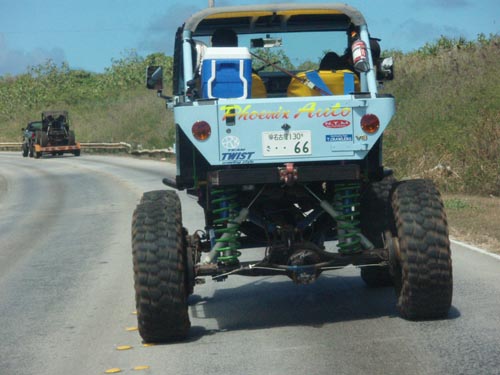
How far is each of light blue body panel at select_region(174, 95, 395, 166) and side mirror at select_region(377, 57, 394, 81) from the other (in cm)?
120

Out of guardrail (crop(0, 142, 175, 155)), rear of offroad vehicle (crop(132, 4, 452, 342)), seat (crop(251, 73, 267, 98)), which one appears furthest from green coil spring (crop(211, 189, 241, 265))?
guardrail (crop(0, 142, 175, 155))

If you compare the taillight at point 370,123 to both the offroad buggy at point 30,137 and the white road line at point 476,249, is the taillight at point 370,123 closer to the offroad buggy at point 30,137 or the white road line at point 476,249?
the white road line at point 476,249

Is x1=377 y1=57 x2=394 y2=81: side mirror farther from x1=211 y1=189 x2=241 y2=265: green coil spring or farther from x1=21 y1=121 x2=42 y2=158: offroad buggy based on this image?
x1=21 y1=121 x2=42 y2=158: offroad buggy

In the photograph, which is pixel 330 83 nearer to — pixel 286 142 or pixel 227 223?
pixel 286 142

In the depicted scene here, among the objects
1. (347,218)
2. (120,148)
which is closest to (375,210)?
(347,218)

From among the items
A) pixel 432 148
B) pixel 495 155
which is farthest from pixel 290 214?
pixel 432 148

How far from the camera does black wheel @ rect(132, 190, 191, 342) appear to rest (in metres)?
7.75

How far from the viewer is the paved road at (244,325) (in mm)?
6992

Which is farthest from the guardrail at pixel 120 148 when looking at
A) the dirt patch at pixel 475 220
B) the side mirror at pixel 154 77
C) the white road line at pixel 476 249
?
the side mirror at pixel 154 77

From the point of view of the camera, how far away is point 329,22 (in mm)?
9977

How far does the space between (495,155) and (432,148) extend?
288 cm

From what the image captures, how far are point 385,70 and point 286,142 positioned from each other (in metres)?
1.75

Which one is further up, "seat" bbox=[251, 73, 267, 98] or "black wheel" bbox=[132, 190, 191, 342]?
"seat" bbox=[251, 73, 267, 98]

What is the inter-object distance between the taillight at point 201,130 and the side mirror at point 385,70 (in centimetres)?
215
